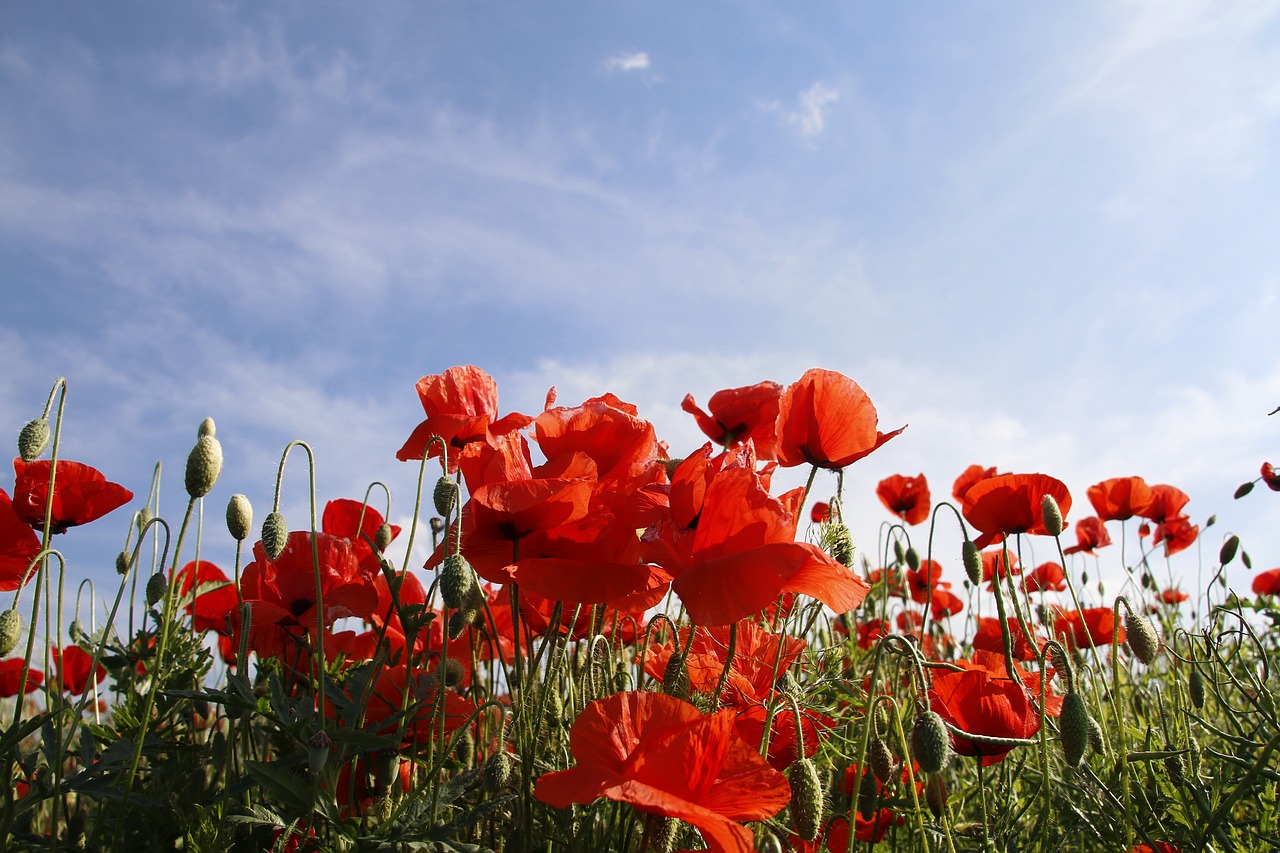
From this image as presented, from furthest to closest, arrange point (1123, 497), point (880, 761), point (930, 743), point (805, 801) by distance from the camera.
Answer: point (1123, 497), point (880, 761), point (930, 743), point (805, 801)

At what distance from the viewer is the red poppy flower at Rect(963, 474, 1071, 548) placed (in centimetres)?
256

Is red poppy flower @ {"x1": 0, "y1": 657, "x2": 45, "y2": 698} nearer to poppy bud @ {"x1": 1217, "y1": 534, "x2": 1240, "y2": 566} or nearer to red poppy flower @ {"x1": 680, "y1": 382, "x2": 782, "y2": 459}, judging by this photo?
red poppy flower @ {"x1": 680, "y1": 382, "x2": 782, "y2": 459}

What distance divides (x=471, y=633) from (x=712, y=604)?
3.43 feet

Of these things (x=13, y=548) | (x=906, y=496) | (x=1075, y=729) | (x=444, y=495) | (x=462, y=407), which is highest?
(x=906, y=496)

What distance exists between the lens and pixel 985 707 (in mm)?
1950

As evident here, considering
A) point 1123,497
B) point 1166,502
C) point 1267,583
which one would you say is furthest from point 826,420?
point 1267,583

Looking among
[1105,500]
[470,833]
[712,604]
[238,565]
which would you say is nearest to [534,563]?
[712,604]

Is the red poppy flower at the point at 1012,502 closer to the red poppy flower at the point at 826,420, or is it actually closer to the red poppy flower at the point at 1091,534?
the red poppy flower at the point at 826,420

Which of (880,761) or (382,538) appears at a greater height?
(382,538)

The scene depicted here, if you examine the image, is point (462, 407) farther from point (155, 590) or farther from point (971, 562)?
point (971, 562)

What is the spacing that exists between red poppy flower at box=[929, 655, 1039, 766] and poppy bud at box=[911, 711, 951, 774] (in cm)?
48

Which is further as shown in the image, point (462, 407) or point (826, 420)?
point (462, 407)

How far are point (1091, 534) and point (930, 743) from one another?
4.22 meters

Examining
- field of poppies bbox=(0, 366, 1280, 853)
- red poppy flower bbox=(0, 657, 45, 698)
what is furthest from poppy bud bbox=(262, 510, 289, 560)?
red poppy flower bbox=(0, 657, 45, 698)
